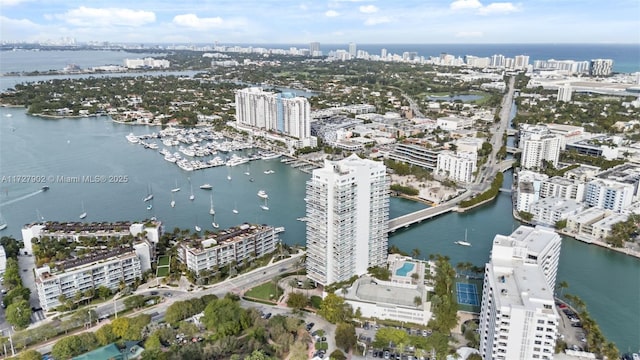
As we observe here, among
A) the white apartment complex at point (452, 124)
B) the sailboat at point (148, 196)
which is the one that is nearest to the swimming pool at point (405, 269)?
the sailboat at point (148, 196)

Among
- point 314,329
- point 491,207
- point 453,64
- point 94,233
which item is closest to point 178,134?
point 94,233

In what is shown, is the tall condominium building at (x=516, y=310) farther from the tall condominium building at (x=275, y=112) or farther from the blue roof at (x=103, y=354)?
the tall condominium building at (x=275, y=112)

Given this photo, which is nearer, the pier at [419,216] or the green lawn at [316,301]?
the green lawn at [316,301]

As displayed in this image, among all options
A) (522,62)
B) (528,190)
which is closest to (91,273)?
(528,190)

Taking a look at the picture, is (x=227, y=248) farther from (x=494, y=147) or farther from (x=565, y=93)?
(x=565, y=93)

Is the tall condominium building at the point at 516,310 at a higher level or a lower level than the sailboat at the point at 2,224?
higher

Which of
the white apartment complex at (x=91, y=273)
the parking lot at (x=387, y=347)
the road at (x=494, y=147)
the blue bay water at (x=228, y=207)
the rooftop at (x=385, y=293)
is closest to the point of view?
the parking lot at (x=387, y=347)
